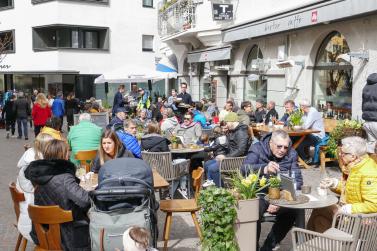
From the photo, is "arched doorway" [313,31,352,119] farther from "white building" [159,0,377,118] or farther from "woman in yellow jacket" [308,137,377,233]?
"woman in yellow jacket" [308,137,377,233]

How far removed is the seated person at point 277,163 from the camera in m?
5.48

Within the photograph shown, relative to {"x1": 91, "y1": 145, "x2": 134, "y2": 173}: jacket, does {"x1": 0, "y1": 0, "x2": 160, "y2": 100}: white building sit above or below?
above

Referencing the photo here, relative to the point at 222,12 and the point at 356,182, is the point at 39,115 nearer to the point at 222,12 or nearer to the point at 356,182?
the point at 222,12

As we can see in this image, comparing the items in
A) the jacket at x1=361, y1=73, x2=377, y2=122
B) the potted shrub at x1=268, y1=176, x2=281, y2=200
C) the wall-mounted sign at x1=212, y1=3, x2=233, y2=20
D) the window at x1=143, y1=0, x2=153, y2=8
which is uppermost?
the window at x1=143, y1=0, x2=153, y2=8

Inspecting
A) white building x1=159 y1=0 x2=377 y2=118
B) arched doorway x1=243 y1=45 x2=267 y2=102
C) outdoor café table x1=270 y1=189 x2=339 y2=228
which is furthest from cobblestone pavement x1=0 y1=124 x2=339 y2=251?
arched doorway x1=243 y1=45 x2=267 y2=102

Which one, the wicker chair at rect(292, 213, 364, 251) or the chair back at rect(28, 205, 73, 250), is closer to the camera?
the wicker chair at rect(292, 213, 364, 251)

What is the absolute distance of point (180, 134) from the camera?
10.3 m

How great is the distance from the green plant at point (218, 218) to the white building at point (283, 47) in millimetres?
7185

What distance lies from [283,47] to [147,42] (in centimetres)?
2027

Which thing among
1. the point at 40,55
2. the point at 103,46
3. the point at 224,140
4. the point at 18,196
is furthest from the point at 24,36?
the point at 18,196

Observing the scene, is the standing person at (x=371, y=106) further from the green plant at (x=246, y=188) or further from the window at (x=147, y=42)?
the window at (x=147, y=42)

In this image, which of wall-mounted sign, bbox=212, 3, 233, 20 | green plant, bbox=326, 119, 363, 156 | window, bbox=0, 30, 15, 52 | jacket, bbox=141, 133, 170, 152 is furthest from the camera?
window, bbox=0, 30, 15, 52

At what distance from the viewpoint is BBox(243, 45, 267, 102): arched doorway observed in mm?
16448

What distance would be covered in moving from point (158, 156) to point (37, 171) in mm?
3420
